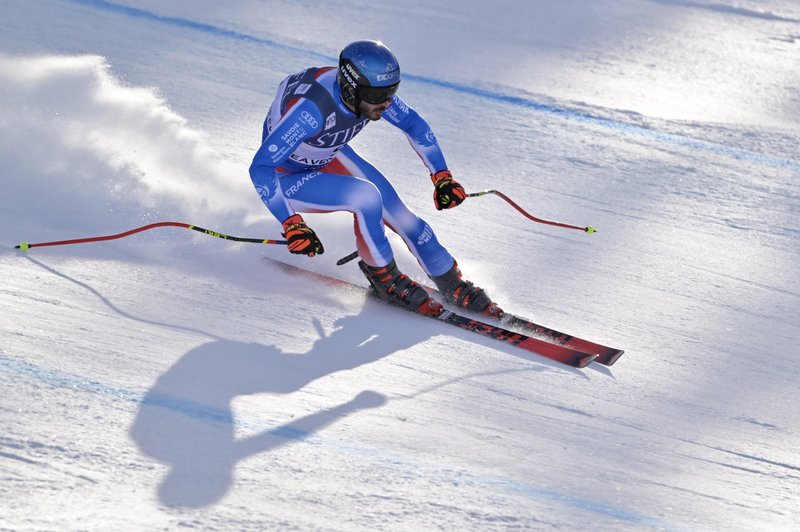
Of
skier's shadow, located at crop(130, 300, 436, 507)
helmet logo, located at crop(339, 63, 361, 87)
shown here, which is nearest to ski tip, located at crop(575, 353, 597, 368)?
skier's shadow, located at crop(130, 300, 436, 507)

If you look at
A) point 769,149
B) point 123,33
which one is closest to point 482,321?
point 769,149

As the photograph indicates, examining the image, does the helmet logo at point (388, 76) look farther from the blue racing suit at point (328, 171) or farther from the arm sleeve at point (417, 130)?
the arm sleeve at point (417, 130)

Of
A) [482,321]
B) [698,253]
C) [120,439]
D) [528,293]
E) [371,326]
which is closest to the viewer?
[120,439]

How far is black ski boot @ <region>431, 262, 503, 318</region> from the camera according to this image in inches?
163

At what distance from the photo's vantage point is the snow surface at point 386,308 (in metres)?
2.75

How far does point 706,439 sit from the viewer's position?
3393 mm

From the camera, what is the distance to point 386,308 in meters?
4.04

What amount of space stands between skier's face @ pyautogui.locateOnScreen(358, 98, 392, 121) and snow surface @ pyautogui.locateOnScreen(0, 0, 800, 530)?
0.73m

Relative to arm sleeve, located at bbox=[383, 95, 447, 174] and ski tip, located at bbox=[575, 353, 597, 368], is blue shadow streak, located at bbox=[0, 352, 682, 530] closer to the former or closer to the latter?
ski tip, located at bbox=[575, 353, 597, 368]

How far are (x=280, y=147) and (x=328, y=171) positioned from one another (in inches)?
19.9

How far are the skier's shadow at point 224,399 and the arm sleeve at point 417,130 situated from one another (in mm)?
885

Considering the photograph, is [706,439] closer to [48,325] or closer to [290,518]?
[290,518]

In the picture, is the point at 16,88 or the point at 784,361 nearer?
the point at 784,361

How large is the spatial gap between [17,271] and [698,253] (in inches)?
130
